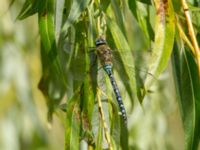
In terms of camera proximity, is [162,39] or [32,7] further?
[32,7]

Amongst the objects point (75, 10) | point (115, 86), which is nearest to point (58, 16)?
point (75, 10)

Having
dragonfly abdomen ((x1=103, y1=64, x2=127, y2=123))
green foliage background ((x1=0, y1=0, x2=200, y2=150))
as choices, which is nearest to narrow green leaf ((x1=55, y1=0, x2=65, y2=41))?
green foliage background ((x1=0, y1=0, x2=200, y2=150))

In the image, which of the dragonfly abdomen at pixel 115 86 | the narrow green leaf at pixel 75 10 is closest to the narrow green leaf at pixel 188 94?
the dragonfly abdomen at pixel 115 86

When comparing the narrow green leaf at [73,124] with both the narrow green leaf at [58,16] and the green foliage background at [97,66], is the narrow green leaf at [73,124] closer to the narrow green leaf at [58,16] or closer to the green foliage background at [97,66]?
the green foliage background at [97,66]

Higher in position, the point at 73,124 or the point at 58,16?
the point at 58,16

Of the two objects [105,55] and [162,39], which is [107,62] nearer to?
[105,55]

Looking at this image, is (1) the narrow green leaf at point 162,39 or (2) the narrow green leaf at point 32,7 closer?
(1) the narrow green leaf at point 162,39
